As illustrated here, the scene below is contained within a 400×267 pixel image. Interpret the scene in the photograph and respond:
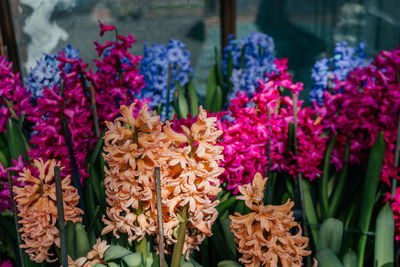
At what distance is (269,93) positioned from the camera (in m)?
1.28

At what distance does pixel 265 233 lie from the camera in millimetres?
759

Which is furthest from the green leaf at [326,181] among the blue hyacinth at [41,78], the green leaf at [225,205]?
the blue hyacinth at [41,78]

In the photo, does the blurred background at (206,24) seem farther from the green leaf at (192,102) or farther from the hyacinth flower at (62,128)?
the hyacinth flower at (62,128)

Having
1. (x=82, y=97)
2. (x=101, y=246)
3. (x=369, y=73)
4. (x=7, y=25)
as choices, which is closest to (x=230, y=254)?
(x=101, y=246)

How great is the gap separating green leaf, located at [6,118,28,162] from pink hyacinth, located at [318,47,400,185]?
1.08 metres

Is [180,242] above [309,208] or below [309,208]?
above

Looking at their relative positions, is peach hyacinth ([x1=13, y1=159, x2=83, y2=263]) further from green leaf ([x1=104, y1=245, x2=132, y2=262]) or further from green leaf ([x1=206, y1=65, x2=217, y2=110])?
green leaf ([x1=206, y1=65, x2=217, y2=110])

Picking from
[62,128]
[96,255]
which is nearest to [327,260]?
[96,255]

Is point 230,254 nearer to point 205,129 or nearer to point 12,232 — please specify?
point 205,129

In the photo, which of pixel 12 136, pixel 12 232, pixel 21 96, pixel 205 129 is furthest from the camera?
pixel 21 96

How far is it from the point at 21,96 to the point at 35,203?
80 centimetres

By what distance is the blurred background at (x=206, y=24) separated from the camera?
2.37 metres

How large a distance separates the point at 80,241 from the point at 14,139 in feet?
2.06

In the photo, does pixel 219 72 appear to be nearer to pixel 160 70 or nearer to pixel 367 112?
pixel 160 70
